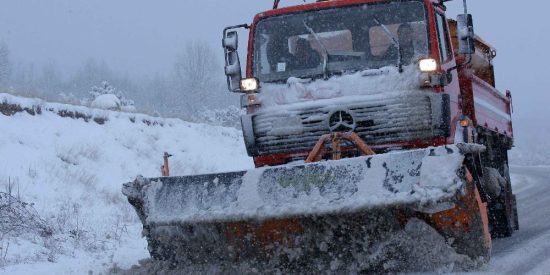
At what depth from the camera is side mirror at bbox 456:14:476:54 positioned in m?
6.37

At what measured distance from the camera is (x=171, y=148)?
68.9ft

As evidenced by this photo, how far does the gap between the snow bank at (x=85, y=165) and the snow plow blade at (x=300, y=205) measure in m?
1.12

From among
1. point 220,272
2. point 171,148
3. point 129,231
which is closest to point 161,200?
point 220,272

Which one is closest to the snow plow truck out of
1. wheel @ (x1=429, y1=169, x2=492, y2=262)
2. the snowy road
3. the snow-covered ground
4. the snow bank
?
wheel @ (x1=429, y1=169, x2=492, y2=262)

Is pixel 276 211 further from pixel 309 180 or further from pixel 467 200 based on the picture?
pixel 467 200

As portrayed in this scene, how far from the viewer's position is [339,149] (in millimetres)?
5754

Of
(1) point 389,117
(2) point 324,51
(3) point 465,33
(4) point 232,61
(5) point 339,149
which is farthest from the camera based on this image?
(4) point 232,61

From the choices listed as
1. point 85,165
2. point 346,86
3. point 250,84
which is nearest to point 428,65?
point 346,86

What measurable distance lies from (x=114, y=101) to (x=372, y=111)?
2390 centimetres

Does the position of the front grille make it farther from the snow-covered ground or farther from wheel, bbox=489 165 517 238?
wheel, bbox=489 165 517 238

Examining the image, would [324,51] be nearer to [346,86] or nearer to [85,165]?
[346,86]

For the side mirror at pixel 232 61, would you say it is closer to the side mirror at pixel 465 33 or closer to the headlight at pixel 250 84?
the headlight at pixel 250 84

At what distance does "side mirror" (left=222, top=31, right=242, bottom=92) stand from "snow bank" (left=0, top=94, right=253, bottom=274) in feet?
6.50

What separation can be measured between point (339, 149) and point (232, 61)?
1858 mm
